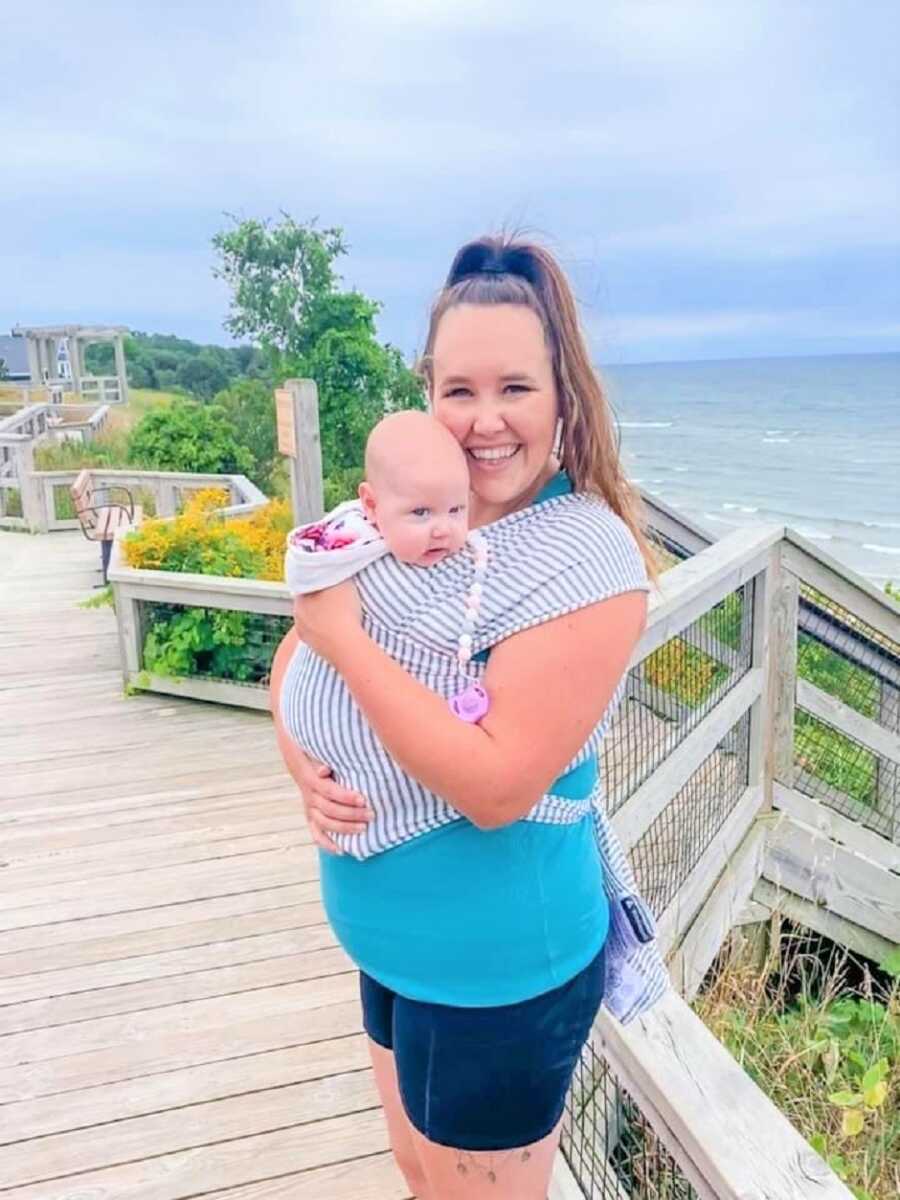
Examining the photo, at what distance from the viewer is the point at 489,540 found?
1.22 metres

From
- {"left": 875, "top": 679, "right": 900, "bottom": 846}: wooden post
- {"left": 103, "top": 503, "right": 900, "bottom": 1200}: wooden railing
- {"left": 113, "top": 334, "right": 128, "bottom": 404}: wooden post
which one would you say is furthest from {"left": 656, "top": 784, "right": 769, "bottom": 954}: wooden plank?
{"left": 113, "top": 334, "right": 128, "bottom": 404}: wooden post

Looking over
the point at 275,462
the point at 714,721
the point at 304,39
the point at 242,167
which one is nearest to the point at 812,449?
the point at 242,167

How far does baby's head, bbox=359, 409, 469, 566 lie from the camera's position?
1155mm

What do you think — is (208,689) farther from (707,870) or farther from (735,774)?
(707,870)

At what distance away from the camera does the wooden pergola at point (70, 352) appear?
28984mm

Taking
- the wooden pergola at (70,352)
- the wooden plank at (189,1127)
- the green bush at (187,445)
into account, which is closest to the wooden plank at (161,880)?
the wooden plank at (189,1127)

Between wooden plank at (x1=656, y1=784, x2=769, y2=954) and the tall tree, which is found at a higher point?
the tall tree

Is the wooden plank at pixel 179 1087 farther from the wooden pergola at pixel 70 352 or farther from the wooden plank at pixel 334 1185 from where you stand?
the wooden pergola at pixel 70 352

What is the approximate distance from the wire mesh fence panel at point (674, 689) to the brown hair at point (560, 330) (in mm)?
1383

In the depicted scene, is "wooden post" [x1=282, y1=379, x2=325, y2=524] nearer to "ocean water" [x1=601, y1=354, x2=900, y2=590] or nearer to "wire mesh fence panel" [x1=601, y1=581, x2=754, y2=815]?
"ocean water" [x1=601, y1=354, x2=900, y2=590]

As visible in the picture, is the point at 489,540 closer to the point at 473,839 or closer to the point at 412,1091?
the point at 473,839

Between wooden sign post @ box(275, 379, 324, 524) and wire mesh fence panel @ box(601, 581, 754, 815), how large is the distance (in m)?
2.57

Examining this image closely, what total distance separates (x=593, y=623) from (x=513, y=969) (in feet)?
1.36

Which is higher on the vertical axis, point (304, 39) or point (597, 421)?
point (304, 39)
